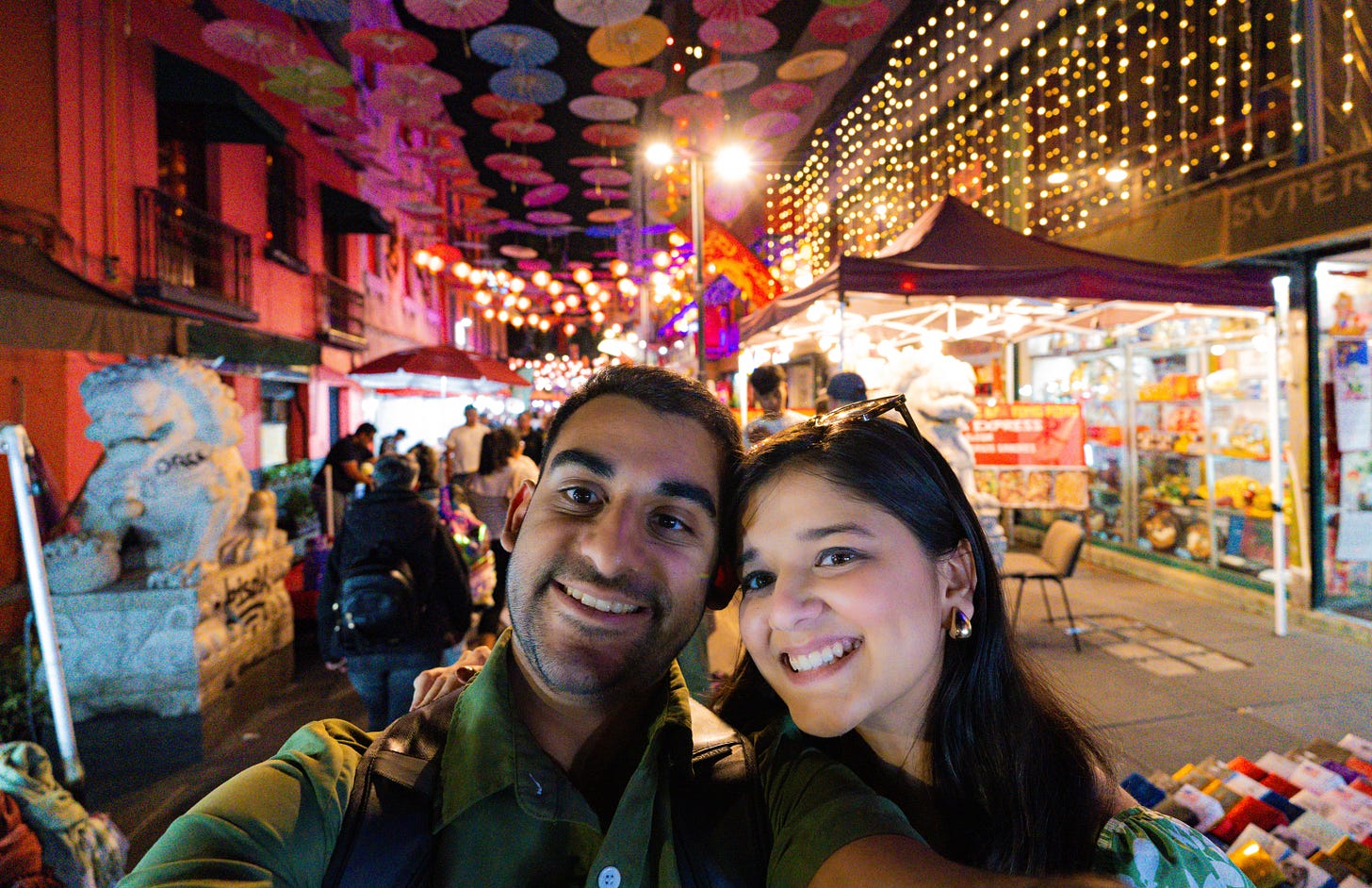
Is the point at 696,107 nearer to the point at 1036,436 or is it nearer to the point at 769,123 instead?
the point at 769,123

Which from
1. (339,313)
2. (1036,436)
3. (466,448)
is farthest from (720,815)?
(339,313)

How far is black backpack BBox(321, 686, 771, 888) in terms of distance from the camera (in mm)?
1190

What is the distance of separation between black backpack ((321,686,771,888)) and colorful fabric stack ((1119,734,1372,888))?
1.63 meters

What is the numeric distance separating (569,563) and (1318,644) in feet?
24.3

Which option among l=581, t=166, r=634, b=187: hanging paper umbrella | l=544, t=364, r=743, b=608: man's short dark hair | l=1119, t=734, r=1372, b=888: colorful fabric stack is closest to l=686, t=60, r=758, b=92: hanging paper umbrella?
l=581, t=166, r=634, b=187: hanging paper umbrella

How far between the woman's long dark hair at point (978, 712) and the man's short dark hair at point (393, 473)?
307cm

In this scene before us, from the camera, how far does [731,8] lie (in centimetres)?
746

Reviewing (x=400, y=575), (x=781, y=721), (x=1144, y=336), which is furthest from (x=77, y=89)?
(x=1144, y=336)

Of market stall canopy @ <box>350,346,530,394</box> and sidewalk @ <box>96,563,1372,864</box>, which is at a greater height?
market stall canopy @ <box>350,346,530,394</box>

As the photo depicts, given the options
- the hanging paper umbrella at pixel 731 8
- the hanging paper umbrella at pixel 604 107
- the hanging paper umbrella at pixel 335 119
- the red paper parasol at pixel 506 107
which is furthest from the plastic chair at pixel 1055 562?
the hanging paper umbrella at pixel 335 119

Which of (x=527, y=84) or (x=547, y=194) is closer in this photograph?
(x=527, y=84)

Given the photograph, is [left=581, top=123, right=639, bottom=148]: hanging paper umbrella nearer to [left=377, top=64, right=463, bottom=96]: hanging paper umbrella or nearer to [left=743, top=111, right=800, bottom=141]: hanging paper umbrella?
[left=743, top=111, right=800, bottom=141]: hanging paper umbrella

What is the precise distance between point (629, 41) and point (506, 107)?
3.19 metres

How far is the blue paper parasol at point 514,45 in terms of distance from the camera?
847 centimetres
